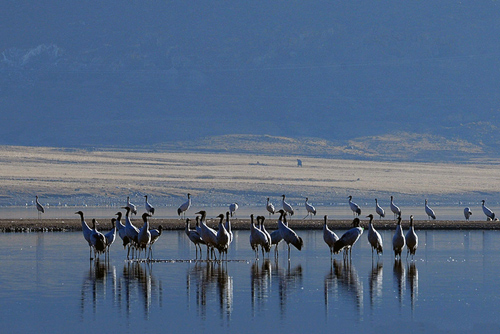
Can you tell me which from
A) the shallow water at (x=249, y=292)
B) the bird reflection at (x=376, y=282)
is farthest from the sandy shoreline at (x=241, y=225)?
the bird reflection at (x=376, y=282)

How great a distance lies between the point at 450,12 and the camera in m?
191

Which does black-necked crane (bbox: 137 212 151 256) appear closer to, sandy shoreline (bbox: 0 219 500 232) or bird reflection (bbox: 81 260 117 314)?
bird reflection (bbox: 81 260 117 314)

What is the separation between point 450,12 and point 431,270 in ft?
570

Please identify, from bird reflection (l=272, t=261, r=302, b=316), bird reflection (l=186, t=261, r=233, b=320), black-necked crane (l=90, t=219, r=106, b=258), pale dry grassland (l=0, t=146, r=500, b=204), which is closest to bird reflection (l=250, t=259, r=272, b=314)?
bird reflection (l=272, t=261, r=302, b=316)

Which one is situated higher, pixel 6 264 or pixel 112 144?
pixel 112 144

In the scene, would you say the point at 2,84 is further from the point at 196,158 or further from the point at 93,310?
the point at 93,310

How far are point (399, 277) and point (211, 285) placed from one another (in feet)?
14.3

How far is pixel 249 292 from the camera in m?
19.9

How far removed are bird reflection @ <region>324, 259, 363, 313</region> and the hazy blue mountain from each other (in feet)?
335

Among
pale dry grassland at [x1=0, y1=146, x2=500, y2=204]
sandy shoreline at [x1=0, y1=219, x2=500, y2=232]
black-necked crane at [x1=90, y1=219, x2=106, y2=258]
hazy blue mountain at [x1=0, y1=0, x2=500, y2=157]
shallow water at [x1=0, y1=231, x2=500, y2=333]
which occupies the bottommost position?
shallow water at [x1=0, y1=231, x2=500, y2=333]

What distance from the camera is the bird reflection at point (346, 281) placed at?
63.9ft

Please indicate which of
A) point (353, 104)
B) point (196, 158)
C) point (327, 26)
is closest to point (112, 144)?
point (196, 158)

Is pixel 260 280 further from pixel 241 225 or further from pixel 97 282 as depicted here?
pixel 241 225

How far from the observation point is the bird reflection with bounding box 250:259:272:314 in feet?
62.9
